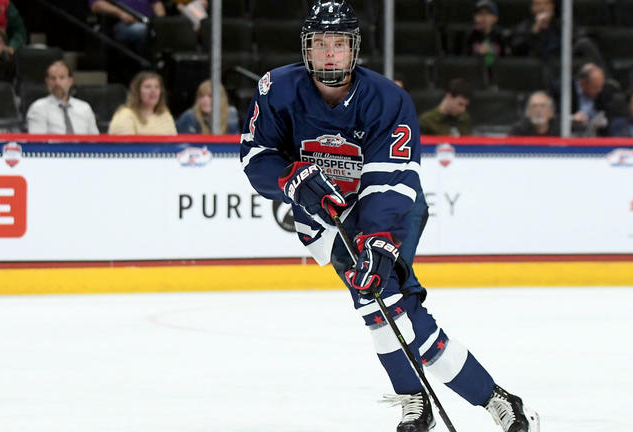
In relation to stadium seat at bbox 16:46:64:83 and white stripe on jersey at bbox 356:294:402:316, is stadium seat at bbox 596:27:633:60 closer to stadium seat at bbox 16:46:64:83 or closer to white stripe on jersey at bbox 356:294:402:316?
stadium seat at bbox 16:46:64:83

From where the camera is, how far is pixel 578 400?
159 inches

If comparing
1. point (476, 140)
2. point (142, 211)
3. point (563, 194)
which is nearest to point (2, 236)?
point (142, 211)

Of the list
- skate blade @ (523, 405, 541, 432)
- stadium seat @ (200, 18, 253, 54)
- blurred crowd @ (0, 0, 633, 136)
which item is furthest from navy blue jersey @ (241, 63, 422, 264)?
stadium seat @ (200, 18, 253, 54)

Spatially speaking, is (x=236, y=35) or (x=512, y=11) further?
(x=512, y=11)

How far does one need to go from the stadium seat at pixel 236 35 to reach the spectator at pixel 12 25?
106 cm

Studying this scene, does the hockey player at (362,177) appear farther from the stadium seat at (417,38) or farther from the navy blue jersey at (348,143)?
the stadium seat at (417,38)

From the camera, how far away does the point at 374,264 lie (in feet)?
10.6

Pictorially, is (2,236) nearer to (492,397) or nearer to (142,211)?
(142,211)

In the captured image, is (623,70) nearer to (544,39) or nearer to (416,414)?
(544,39)

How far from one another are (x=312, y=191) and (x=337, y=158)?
19 centimetres

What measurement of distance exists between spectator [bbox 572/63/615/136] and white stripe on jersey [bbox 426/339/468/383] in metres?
4.98

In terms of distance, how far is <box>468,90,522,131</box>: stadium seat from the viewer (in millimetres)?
8102

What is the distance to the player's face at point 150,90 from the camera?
722cm

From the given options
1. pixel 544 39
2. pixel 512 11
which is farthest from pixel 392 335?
pixel 512 11
